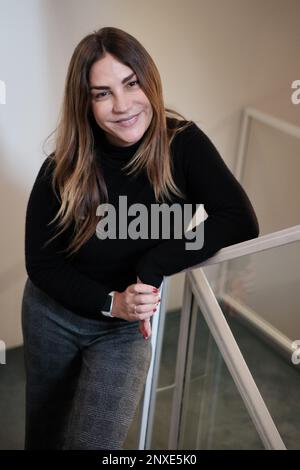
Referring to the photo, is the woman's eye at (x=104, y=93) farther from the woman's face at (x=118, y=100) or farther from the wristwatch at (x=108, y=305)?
the wristwatch at (x=108, y=305)

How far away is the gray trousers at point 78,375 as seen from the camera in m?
1.13

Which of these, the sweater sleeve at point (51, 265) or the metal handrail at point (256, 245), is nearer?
the metal handrail at point (256, 245)

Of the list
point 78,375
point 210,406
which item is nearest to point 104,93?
point 78,375

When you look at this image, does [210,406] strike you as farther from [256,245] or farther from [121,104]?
[121,104]

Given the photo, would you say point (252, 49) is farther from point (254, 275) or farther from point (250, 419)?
point (250, 419)

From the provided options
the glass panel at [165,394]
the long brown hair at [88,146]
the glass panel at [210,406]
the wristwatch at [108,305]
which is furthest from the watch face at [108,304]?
the glass panel at [165,394]

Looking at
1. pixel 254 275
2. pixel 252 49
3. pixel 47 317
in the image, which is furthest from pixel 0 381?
pixel 252 49

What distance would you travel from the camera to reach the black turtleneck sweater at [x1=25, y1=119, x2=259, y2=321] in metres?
1.12

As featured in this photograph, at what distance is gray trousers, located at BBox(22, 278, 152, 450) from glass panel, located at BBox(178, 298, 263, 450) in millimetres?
192

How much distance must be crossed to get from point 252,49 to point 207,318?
1392 millimetres

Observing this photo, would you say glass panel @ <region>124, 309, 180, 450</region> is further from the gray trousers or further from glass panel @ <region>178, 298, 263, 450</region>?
the gray trousers

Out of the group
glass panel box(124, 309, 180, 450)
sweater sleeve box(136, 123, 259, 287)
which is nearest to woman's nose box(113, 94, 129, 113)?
sweater sleeve box(136, 123, 259, 287)

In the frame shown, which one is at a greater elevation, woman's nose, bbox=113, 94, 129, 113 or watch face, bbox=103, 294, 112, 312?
woman's nose, bbox=113, 94, 129, 113

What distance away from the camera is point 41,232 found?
47.1 inches
